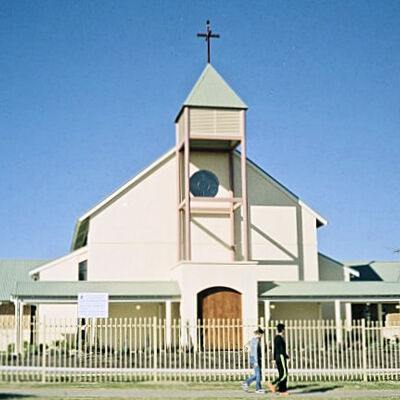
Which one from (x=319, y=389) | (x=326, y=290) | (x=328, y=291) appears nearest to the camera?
(x=319, y=389)

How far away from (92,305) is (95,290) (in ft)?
18.8

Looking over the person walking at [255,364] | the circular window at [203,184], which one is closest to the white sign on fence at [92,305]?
the person walking at [255,364]

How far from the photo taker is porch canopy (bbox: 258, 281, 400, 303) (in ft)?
118

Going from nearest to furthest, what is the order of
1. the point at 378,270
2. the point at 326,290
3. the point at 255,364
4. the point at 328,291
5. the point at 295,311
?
the point at 255,364 → the point at 328,291 → the point at 326,290 → the point at 295,311 → the point at 378,270

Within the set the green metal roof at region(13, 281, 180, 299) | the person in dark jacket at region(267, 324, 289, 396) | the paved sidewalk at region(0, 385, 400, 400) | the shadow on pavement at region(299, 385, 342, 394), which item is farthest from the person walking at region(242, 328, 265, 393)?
the green metal roof at region(13, 281, 180, 299)

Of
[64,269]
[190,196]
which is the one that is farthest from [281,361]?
[64,269]

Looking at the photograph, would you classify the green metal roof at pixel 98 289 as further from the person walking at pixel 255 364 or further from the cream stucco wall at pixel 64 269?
the person walking at pixel 255 364

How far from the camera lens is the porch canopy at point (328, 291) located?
36000 millimetres

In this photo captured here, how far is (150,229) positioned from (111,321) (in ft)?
15.8

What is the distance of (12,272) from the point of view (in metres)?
47.8

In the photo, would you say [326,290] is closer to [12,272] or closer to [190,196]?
[190,196]

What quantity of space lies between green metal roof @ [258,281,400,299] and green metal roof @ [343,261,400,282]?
8.41 meters

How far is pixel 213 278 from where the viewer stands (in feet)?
115

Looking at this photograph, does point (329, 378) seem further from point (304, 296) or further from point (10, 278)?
point (10, 278)
